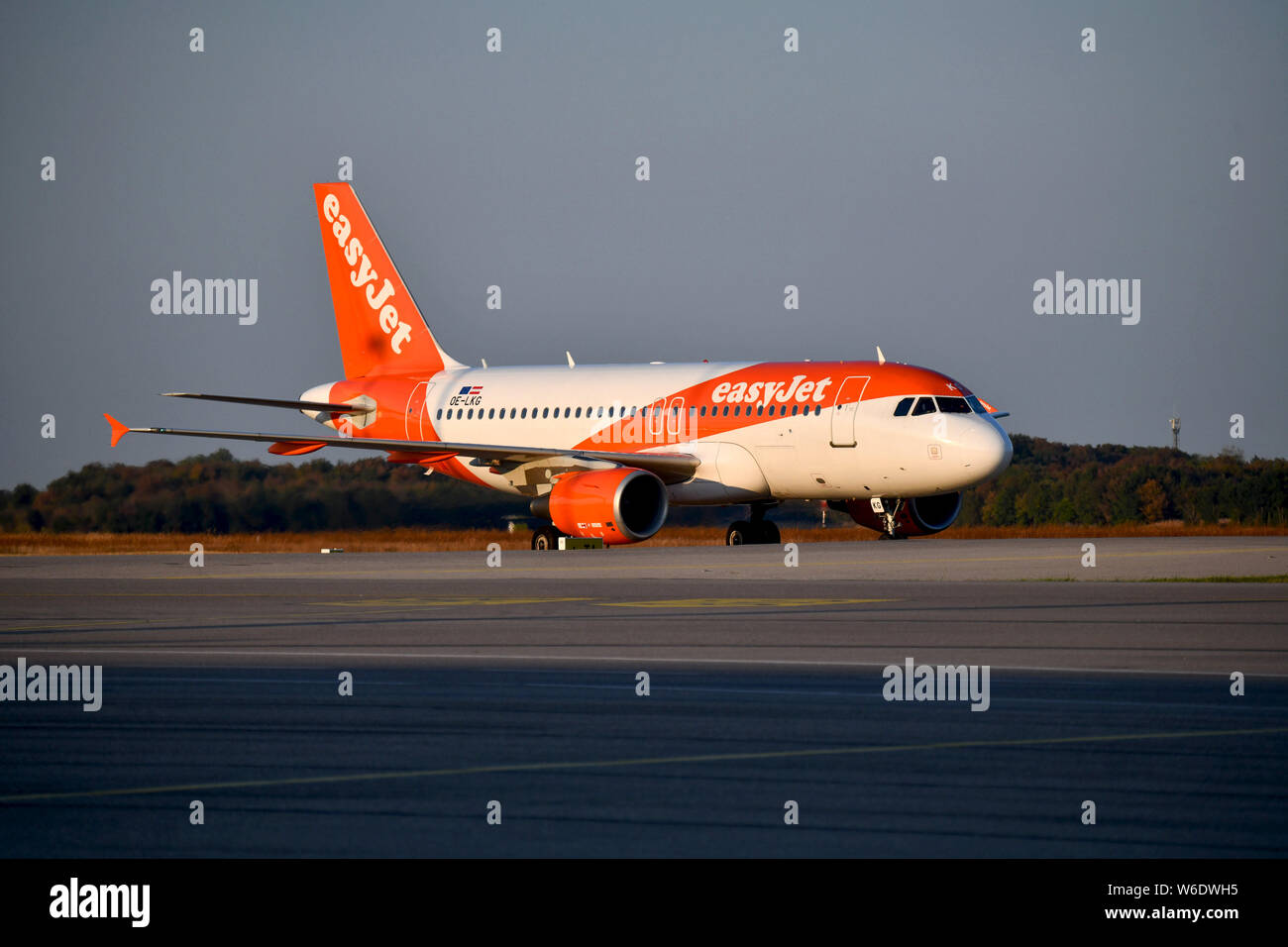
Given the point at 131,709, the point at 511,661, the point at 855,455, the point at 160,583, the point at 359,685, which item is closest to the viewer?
the point at 131,709

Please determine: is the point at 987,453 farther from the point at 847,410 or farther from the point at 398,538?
the point at 398,538

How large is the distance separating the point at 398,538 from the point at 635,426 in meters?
9.11

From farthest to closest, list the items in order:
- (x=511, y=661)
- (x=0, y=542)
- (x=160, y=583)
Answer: (x=0, y=542)
(x=160, y=583)
(x=511, y=661)

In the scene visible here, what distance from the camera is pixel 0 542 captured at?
41000 millimetres

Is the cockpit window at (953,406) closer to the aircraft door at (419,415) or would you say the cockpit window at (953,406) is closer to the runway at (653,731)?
the runway at (653,731)

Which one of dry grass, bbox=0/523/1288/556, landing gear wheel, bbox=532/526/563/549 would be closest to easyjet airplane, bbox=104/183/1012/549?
landing gear wheel, bbox=532/526/563/549

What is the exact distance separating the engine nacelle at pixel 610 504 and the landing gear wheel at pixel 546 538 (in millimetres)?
2615

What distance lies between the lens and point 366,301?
147ft

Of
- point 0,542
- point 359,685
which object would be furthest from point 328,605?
point 0,542

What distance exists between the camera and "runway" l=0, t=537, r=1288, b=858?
7.04 meters

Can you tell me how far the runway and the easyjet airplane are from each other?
12.7 metres

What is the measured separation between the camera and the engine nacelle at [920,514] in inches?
1457
